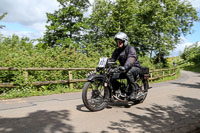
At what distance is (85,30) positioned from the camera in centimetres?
3155

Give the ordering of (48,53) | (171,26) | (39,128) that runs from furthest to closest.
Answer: (171,26) < (48,53) < (39,128)

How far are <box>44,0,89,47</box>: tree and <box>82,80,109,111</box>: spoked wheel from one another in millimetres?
24010

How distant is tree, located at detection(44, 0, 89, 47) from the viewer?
29.2 metres

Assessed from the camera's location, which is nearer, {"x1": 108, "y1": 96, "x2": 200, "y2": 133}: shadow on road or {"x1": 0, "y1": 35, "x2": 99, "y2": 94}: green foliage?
{"x1": 108, "y1": 96, "x2": 200, "y2": 133}: shadow on road

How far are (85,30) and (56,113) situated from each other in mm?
27879

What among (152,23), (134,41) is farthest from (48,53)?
(152,23)

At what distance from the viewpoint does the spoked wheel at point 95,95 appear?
15.2ft

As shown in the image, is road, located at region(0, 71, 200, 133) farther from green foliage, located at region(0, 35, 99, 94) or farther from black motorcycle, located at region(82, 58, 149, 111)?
green foliage, located at region(0, 35, 99, 94)

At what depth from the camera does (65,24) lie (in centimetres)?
3034

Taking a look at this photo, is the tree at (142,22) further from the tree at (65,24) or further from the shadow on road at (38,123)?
the shadow on road at (38,123)

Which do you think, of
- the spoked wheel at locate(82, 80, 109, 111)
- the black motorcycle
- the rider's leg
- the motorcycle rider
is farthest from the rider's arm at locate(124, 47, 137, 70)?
the spoked wheel at locate(82, 80, 109, 111)

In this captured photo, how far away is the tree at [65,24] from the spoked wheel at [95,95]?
78.8 feet

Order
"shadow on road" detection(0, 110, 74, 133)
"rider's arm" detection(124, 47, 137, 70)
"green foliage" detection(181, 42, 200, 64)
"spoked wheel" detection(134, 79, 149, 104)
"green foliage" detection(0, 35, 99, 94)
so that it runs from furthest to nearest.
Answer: "green foliage" detection(181, 42, 200, 64) < "green foliage" detection(0, 35, 99, 94) < "spoked wheel" detection(134, 79, 149, 104) < "rider's arm" detection(124, 47, 137, 70) < "shadow on road" detection(0, 110, 74, 133)

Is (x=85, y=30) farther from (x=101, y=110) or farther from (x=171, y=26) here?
(x=101, y=110)
